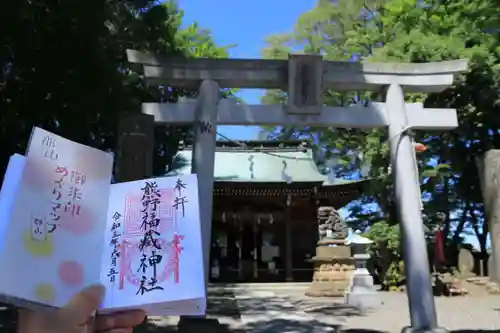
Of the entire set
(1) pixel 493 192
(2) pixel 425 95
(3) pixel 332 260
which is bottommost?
(3) pixel 332 260

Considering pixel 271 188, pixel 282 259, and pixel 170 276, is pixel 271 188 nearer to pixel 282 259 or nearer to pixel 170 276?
pixel 282 259

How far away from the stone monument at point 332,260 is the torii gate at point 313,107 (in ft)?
21.5

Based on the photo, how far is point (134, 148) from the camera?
19.1 feet

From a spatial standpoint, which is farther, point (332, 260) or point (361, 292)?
point (332, 260)

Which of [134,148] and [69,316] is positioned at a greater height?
[134,148]

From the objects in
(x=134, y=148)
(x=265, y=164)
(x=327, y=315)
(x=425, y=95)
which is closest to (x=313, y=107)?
(x=134, y=148)

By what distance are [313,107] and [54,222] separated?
18.9ft

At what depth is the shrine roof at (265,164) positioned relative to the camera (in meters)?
16.5

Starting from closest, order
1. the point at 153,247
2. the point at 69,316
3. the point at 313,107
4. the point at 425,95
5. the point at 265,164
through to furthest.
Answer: the point at 69,316, the point at 153,247, the point at 313,107, the point at 425,95, the point at 265,164

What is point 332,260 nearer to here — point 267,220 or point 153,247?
point 267,220

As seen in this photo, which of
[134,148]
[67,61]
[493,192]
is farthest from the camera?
[493,192]

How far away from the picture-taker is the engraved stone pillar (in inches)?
226

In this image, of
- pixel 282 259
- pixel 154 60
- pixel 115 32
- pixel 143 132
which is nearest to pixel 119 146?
pixel 143 132

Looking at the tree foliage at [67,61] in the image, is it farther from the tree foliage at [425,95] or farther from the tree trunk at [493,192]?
the tree foliage at [425,95]
